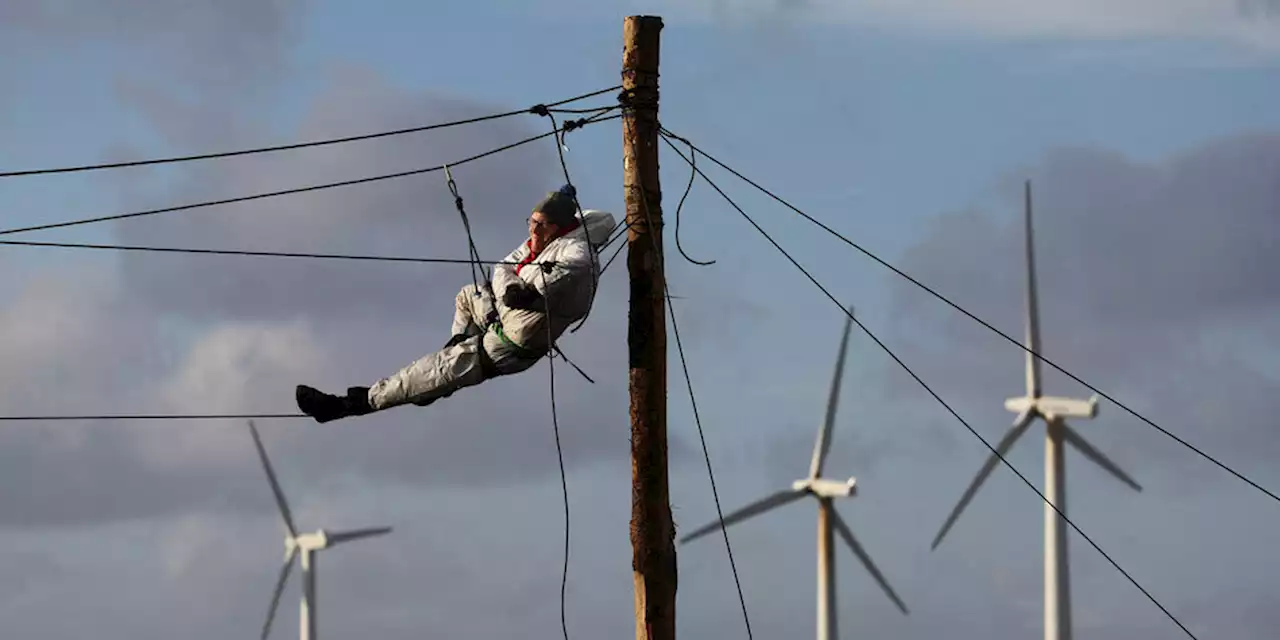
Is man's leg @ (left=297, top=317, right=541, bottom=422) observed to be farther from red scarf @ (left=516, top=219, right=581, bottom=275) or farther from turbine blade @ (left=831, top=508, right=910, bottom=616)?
turbine blade @ (left=831, top=508, right=910, bottom=616)

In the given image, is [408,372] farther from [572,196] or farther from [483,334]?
[572,196]

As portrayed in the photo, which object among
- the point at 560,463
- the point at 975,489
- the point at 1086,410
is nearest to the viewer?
the point at 560,463

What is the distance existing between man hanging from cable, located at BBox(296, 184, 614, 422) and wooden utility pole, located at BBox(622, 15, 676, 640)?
0.49 meters

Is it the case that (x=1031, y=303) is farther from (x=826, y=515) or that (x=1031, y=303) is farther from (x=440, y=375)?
(x=440, y=375)

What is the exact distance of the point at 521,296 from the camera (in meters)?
24.2

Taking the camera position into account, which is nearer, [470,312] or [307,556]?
[470,312]

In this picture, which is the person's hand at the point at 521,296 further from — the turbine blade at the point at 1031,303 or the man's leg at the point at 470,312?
the turbine blade at the point at 1031,303

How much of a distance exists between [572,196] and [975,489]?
36841 mm

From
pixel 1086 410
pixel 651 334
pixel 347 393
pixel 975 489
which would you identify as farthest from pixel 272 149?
pixel 1086 410

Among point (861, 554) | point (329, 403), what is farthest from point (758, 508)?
point (329, 403)

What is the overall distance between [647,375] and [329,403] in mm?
3413

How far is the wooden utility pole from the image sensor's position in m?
24.6

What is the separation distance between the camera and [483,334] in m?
25.0

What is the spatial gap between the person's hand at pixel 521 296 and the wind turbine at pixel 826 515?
119 ft
